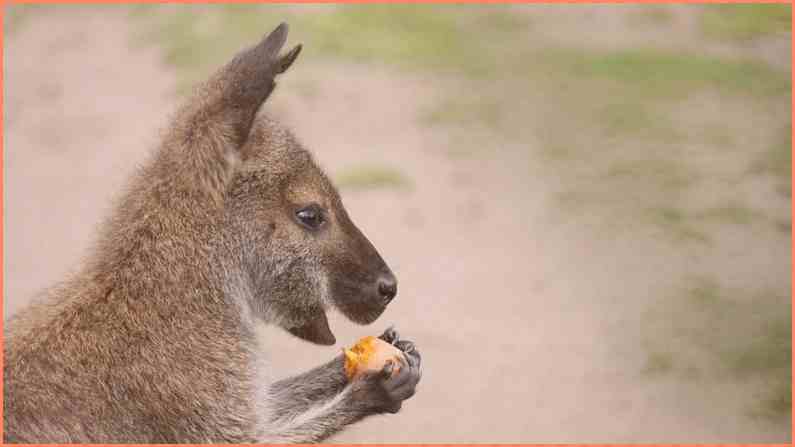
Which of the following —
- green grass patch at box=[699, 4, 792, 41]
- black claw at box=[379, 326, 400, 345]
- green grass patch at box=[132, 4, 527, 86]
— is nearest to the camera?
black claw at box=[379, 326, 400, 345]

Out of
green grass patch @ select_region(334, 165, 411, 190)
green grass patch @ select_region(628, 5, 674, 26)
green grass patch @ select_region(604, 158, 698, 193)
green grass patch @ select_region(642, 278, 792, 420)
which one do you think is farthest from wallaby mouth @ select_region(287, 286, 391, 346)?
green grass patch @ select_region(628, 5, 674, 26)

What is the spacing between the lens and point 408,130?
11188 mm

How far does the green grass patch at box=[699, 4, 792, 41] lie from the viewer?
12500 millimetres

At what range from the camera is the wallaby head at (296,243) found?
12.9 feet

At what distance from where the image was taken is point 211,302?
3838 mm

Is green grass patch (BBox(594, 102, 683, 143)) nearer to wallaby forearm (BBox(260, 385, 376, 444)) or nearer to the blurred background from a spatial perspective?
the blurred background

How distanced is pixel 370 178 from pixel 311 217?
6151mm

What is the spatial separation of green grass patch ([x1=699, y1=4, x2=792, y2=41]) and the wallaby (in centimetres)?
893

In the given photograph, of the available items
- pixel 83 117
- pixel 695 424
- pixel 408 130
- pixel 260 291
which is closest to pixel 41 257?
pixel 83 117

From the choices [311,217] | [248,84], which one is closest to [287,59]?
[248,84]

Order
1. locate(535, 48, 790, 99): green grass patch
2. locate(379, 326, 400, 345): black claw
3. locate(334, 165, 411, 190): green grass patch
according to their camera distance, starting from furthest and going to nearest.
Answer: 1. locate(535, 48, 790, 99): green grass patch
2. locate(334, 165, 411, 190): green grass patch
3. locate(379, 326, 400, 345): black claw

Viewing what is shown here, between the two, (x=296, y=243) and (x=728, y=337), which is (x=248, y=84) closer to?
(x=296, y=243)

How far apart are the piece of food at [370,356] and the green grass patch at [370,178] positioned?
592 cm

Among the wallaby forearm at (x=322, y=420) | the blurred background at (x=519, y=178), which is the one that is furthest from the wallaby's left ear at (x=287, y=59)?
the blurred background at (x=519, y=178)
